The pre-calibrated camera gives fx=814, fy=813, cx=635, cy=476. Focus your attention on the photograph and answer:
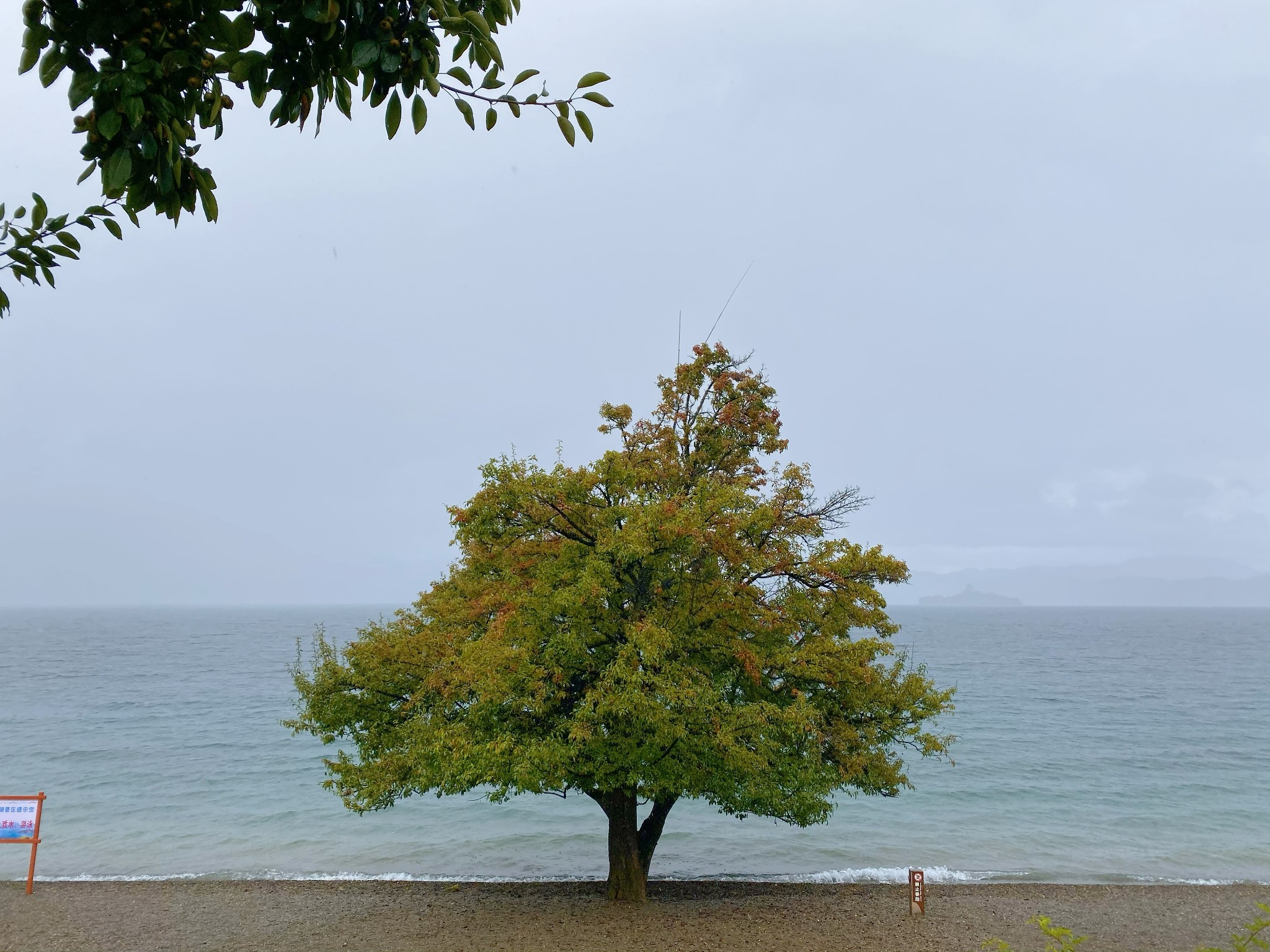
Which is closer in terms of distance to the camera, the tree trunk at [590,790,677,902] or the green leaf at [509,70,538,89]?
the green leaf at [509,70,538,89]

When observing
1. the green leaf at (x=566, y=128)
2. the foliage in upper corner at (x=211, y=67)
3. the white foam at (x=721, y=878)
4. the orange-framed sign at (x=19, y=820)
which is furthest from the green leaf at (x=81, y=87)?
the orange-framed sign at (x=19, y=820)

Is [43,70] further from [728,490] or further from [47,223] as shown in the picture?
[728,490]

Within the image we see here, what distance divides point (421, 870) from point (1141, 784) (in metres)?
29.3

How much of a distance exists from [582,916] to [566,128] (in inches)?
631

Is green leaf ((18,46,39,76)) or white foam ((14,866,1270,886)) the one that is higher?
green leaf ((18,46,39,76))

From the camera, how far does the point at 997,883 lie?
1944cm

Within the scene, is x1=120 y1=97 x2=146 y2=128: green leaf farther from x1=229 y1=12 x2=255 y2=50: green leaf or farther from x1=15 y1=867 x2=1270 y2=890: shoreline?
x1=15 y1=867 x2=1270 y2=890: shoreline

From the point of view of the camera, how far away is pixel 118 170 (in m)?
2.40

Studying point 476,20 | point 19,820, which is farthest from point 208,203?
point 19,820

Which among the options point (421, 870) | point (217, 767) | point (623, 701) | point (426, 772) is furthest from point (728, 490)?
point (217, 767)

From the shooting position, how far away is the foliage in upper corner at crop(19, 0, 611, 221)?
93.0 inches

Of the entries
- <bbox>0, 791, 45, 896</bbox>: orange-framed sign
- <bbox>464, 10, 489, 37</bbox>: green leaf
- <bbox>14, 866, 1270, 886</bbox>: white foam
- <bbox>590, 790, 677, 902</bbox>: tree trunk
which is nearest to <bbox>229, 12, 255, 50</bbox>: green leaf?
<bbox>464, 10, 489, 37</bbox>: green leaf

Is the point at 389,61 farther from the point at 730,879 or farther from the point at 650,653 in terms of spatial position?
the point at 730,879

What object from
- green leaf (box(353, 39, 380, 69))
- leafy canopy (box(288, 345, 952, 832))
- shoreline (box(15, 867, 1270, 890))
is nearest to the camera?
green leaf (box(353, 39, 380, 69))
